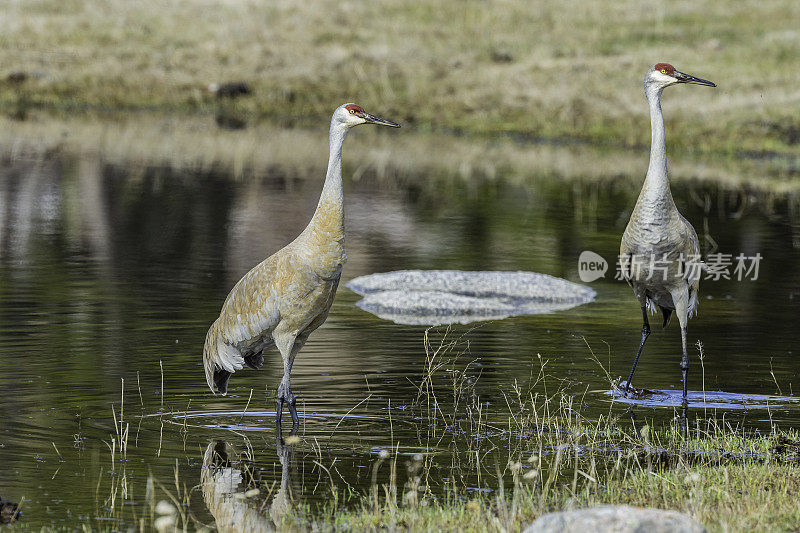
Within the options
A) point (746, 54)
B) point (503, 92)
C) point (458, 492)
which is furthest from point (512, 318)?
point (746, 54)

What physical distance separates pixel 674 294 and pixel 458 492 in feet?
13.7

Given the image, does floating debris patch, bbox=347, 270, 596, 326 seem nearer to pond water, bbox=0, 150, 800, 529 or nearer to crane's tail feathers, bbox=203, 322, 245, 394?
pond water, bbox=0, 150, 800, 529

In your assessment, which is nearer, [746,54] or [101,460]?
[101,460]

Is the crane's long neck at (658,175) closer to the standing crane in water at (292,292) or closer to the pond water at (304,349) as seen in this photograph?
the pond water at (304,349)

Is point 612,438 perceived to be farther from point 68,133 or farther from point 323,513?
point 68,133

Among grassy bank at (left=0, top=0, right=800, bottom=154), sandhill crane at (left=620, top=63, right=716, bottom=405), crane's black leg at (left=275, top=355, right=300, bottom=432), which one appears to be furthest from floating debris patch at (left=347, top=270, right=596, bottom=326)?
grassy bank at (left=0, top=0, right=800, bottom=154)

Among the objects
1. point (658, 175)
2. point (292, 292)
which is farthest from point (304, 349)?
point (658, 175)

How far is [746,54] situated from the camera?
4594cm

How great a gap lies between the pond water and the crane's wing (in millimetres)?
408

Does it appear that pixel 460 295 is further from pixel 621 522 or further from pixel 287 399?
pixel 621 522

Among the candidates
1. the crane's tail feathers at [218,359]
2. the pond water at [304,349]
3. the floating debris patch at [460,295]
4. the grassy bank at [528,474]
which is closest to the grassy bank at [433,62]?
the pond water at [304,349]

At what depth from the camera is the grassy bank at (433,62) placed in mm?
40594

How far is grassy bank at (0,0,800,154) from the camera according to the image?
1598 inches

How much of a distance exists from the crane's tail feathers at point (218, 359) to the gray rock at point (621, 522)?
186 inches
